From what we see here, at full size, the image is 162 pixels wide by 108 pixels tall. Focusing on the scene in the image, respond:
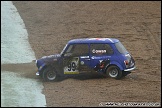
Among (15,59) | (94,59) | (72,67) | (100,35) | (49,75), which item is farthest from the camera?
(100,35)

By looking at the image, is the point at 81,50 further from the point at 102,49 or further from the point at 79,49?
the point at 102,49

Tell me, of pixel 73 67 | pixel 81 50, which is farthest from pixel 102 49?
pixel 73 67

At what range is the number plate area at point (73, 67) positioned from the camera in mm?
14734

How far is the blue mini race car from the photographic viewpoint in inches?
574

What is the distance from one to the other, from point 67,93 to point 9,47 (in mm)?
8554

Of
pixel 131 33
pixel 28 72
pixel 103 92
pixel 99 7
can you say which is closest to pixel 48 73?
pixel 28 72

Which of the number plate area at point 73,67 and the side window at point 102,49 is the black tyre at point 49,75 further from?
the side window at point 102,49

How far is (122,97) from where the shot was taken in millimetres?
12422

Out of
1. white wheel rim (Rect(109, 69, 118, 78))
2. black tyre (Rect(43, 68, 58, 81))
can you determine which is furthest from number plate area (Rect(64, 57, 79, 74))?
white wheel rim (Rect(109, 69, 118, 78))

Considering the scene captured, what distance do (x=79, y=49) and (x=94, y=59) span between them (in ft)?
2.35

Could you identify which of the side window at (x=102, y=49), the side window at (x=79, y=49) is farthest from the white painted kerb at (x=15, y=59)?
Result: the side window at (x=102, y=49)

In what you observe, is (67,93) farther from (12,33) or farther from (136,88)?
(12,33)

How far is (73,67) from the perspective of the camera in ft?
48.4

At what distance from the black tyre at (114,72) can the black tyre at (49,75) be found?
2089mm
